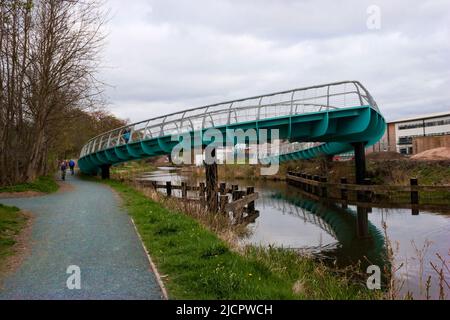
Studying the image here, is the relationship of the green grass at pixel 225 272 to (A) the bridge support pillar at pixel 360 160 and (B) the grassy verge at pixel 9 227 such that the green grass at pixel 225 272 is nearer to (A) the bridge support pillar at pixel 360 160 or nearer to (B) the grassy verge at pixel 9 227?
(B) the grassy verge at pixel 9 227

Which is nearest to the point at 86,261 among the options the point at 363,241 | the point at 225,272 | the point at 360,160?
the point at 225,272

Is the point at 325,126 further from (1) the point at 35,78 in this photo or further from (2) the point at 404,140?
(2) the point at 404,140

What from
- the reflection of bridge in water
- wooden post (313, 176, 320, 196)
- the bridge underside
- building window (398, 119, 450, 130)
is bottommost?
the reflection of bridge in water

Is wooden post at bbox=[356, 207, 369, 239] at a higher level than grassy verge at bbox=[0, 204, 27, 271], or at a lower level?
lower

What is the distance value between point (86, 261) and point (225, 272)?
253cm

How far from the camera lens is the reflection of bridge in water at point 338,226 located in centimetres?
1111

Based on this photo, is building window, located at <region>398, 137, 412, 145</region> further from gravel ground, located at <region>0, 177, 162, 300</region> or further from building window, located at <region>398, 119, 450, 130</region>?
gravel ground, located at <region>0, 177, 162, 300</region>

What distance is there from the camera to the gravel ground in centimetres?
532

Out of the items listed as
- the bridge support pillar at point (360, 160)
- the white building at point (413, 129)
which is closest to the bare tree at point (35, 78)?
the bridge support pillar at point (360, 160)

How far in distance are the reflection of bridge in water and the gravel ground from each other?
3.80m

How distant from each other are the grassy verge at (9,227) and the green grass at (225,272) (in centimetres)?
253

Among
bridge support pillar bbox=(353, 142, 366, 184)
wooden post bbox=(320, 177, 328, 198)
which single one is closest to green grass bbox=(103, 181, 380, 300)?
bridge support pillar bbox=(353, 142, 366, 184)
